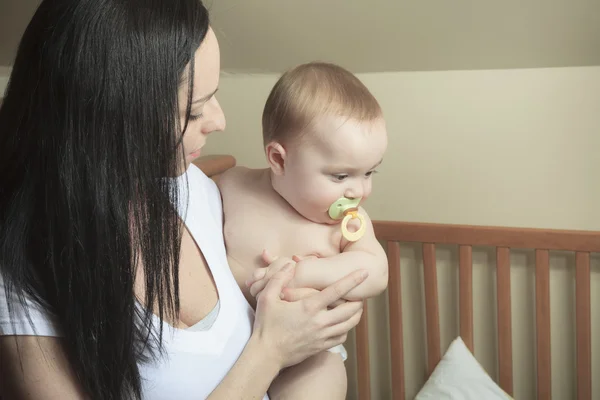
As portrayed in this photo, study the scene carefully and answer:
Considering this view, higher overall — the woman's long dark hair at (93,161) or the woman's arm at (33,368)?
the woman's long dark hair at (93,161)

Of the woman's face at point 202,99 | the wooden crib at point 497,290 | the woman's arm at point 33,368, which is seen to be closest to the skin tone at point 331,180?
the woman's face at point 202,99

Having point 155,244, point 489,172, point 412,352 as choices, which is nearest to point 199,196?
point 155,244

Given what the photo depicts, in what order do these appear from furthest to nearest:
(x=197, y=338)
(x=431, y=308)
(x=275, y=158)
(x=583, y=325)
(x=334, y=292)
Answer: (x=431, y=308) < (x=583, y=325) < (x=275, y=158) < (x=334, y=292) < (x=197, y=338)

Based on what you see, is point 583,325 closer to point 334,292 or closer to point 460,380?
point 460,380

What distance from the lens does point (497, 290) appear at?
4.99 feet

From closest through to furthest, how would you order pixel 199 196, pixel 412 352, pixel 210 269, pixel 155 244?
pixel 155 244
pixel 210 269
pixel 199 196
pixel 412 352

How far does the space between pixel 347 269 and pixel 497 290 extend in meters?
0.74

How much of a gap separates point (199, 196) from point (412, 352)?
3.35 ft

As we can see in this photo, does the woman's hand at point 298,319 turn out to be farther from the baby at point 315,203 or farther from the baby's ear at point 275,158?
the baby's ear at point 275,158

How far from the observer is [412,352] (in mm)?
1741

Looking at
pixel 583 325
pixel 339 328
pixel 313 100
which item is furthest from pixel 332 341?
pixel 583 325

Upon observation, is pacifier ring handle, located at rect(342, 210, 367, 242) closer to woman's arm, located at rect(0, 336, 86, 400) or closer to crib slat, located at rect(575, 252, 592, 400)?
woman's arm, located at rect(0, 336, 86, 400)

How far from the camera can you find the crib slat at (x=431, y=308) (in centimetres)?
156

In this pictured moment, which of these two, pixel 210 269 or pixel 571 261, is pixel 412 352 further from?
pixel 210 269
